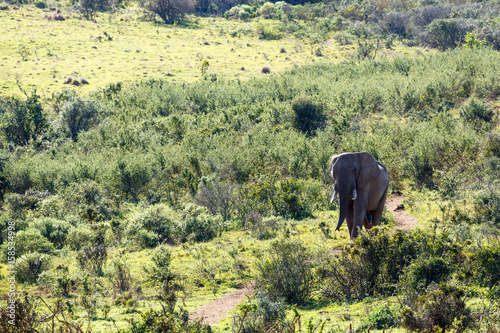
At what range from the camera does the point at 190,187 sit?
76.8 feet

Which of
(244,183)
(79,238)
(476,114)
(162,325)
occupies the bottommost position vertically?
(244,183)

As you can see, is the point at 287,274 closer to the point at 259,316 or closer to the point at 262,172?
the point at 259,316

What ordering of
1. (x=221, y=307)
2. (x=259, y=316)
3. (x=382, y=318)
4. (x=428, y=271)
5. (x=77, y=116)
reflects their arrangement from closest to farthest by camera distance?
(x=382, y=318)
(x=259, y=316)
(x=428, y=271)
(x=221, y=307)
(x=77, y=116)

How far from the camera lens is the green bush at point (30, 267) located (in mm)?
13602

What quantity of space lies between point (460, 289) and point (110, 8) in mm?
78090

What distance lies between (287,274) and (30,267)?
847 cm

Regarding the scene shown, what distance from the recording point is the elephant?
1186 cm

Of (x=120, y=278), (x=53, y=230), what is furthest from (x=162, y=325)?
(x=53, y=230)

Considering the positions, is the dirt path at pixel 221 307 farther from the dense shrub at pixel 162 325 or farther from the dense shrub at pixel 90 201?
the dense shrub at pixel 90 201

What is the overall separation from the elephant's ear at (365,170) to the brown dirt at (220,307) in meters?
4.17

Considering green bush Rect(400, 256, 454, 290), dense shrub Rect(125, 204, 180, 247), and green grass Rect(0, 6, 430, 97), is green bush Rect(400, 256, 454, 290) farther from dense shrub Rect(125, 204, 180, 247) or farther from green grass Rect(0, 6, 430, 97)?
green grass Rect(0, 6, 430, 97)

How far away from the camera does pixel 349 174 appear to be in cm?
1193

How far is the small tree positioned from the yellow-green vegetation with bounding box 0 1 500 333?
57.2 feet

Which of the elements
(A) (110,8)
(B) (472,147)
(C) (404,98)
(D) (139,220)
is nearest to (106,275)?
(D) (139,220)
